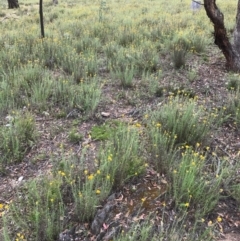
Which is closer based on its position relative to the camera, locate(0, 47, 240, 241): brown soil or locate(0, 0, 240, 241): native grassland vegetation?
locate(0, 0, 240, 241): native grassland vegetation

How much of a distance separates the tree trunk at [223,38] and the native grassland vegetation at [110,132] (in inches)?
30.2

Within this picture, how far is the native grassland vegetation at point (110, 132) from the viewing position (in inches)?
111

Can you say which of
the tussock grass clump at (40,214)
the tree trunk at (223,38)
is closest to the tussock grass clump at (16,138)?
the tussock grass clump at (40,214)

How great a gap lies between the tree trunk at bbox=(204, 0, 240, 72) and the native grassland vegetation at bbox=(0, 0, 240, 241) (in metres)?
0.77

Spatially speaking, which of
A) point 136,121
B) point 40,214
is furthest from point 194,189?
point 136,121

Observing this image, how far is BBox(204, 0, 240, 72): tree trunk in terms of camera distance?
5.94 meters

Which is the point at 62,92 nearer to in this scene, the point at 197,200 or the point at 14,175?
the point at 14,175

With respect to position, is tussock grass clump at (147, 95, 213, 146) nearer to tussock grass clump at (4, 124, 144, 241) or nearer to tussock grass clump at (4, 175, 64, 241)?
tussock grass clump at (4, 124, 144, 241)

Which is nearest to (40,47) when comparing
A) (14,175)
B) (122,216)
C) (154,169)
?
(14,175)

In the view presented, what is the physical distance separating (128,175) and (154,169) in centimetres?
37

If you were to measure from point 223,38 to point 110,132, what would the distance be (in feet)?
11.5

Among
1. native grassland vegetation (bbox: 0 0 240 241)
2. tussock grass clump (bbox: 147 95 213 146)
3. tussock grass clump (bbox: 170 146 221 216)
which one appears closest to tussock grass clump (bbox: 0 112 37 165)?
native grassland vegetation (bbox: 0 0 240 241)

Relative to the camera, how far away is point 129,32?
8406 mm

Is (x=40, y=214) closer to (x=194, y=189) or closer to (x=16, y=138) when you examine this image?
(x=16, y=138)
